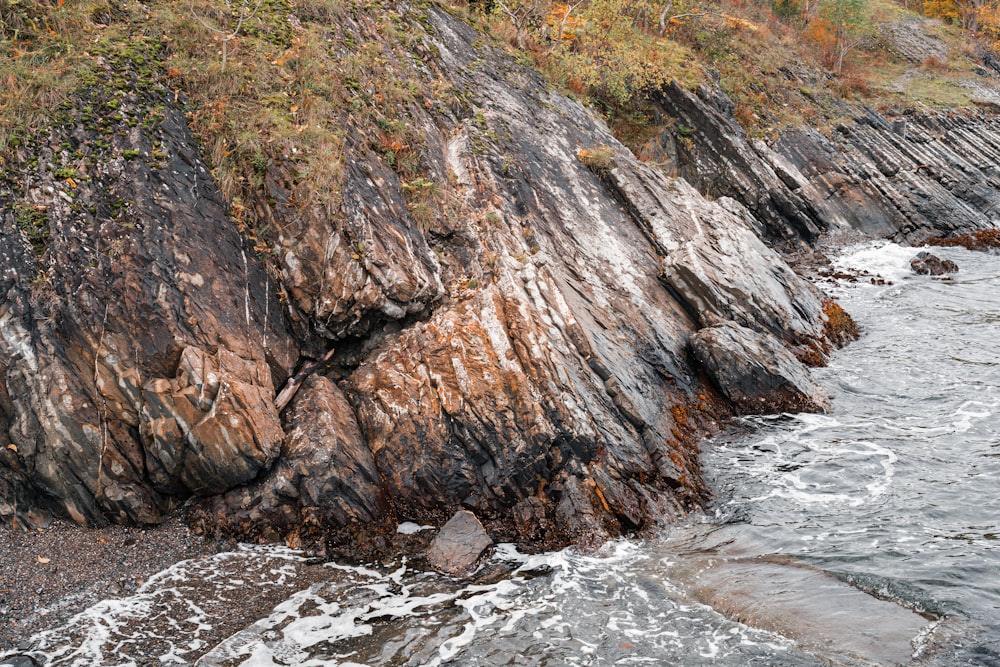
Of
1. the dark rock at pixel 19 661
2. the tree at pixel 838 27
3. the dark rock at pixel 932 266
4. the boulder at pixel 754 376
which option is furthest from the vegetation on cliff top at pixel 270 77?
the tree at pixel 838 27

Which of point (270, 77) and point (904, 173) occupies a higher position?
point (270, 77)

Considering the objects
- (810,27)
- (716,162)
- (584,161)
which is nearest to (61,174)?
(584,161)

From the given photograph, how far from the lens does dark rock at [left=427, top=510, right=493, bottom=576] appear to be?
9.58 m

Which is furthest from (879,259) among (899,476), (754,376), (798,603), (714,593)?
(714,593)

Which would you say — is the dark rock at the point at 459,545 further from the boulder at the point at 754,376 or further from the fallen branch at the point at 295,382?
the boulder at the point at 754,376

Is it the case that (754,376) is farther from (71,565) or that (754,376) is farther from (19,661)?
(19,661)

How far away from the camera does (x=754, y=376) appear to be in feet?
46.6

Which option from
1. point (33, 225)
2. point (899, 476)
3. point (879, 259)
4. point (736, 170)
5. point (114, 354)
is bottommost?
point (899, 476)

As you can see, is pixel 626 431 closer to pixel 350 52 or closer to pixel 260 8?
pixel 350 52

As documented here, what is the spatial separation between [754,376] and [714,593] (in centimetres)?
659

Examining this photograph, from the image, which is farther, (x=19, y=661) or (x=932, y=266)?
(x=932, y=266)

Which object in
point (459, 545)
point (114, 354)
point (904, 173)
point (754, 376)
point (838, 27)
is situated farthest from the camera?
point (838, 27)

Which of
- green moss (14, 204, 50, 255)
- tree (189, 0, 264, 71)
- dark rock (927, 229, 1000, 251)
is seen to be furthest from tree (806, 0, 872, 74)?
green moss (14, 204, 50, 255)

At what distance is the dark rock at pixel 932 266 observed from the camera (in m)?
23.8
